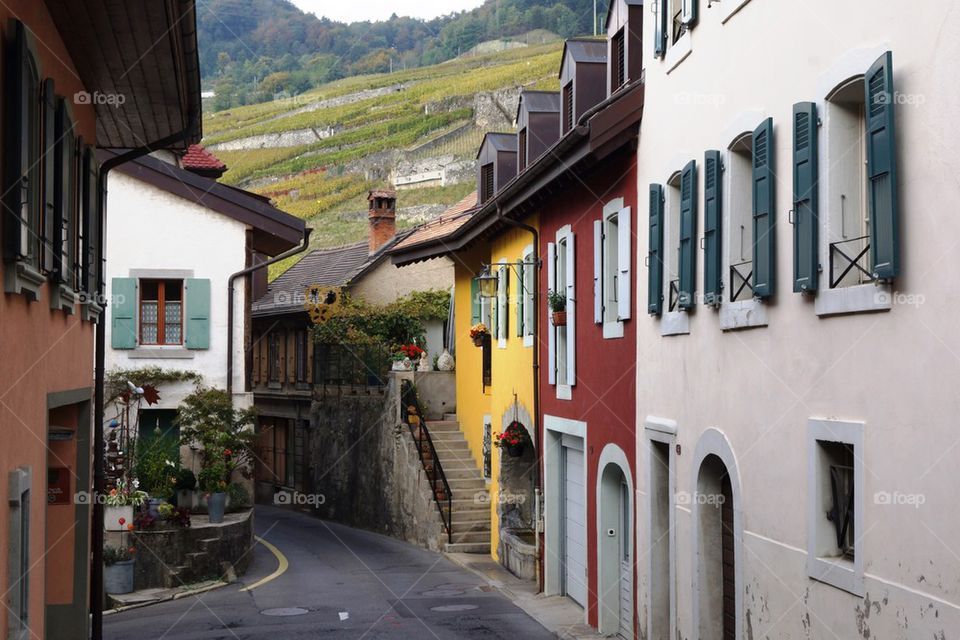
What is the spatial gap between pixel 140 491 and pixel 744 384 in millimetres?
13075

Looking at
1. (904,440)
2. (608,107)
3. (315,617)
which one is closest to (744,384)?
(904,440)

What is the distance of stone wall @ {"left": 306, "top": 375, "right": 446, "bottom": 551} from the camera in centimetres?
2619

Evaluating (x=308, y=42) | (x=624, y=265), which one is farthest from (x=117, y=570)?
Result: (x=308, y=42)

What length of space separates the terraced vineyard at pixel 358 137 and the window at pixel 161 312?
42428 millimetres

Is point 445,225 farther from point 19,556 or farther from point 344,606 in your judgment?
point 19,556

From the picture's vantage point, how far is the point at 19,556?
8.40m

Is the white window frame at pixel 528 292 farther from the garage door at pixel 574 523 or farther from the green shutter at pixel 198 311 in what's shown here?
the green shutter at pixel 198 311

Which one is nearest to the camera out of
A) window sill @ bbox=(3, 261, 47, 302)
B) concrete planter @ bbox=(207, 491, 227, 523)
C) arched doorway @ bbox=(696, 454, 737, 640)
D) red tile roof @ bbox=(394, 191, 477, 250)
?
window sill @ bbox=(3, 261, 47, 302)

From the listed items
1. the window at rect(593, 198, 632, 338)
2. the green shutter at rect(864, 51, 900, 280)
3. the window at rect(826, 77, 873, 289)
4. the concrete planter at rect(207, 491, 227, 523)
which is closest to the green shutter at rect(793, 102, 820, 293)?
the window at rect(826, 77, 873, 289)

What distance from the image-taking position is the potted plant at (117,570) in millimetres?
19734

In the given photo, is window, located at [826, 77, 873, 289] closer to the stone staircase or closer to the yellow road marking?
the yellow road marking

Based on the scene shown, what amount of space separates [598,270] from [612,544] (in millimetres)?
3344

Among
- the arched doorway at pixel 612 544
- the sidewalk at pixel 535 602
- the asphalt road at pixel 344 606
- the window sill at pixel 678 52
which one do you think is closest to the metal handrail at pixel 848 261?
the window sill at pixel 678 52

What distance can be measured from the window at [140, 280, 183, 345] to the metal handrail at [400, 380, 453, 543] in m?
5.18
